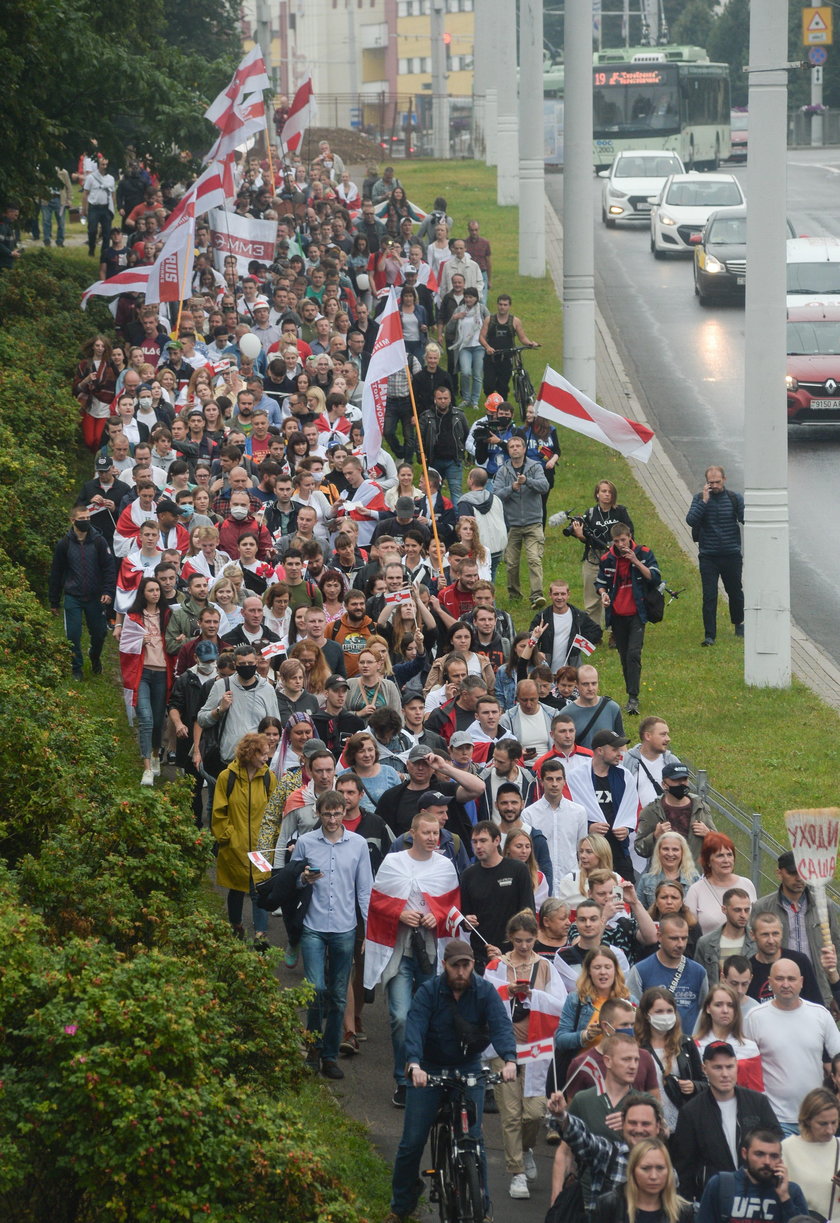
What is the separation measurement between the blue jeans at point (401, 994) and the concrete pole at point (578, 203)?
663 inches

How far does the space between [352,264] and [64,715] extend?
18.5 metres

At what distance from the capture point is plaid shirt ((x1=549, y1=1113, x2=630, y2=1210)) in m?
8.45

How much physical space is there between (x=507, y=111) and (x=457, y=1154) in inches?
1637

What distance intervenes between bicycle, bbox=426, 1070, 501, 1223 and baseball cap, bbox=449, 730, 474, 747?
3014 mm

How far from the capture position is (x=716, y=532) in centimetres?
1870

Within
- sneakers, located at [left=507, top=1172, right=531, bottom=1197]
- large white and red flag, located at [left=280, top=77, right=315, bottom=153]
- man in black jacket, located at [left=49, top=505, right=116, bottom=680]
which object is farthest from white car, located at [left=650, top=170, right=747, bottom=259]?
sneakers, located at [left=507, top=1172, right=531, bottom=1197]

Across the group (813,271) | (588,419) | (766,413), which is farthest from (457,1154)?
(813,271)

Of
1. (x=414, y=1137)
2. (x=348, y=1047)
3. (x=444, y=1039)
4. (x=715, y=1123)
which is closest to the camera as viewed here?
(x=715, y=1123)

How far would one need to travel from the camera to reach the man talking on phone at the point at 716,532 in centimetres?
1861

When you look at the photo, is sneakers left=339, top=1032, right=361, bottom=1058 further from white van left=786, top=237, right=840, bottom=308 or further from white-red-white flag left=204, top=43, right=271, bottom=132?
white van left=786, top=237, right=840, bottom=308

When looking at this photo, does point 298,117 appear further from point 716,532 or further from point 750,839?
point 750,839

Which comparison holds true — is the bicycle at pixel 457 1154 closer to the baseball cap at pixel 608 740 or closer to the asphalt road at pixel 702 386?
the baseball cap at pixel 608 740

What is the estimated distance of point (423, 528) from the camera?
16.9 metres

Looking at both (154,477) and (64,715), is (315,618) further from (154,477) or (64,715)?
(154,477)
